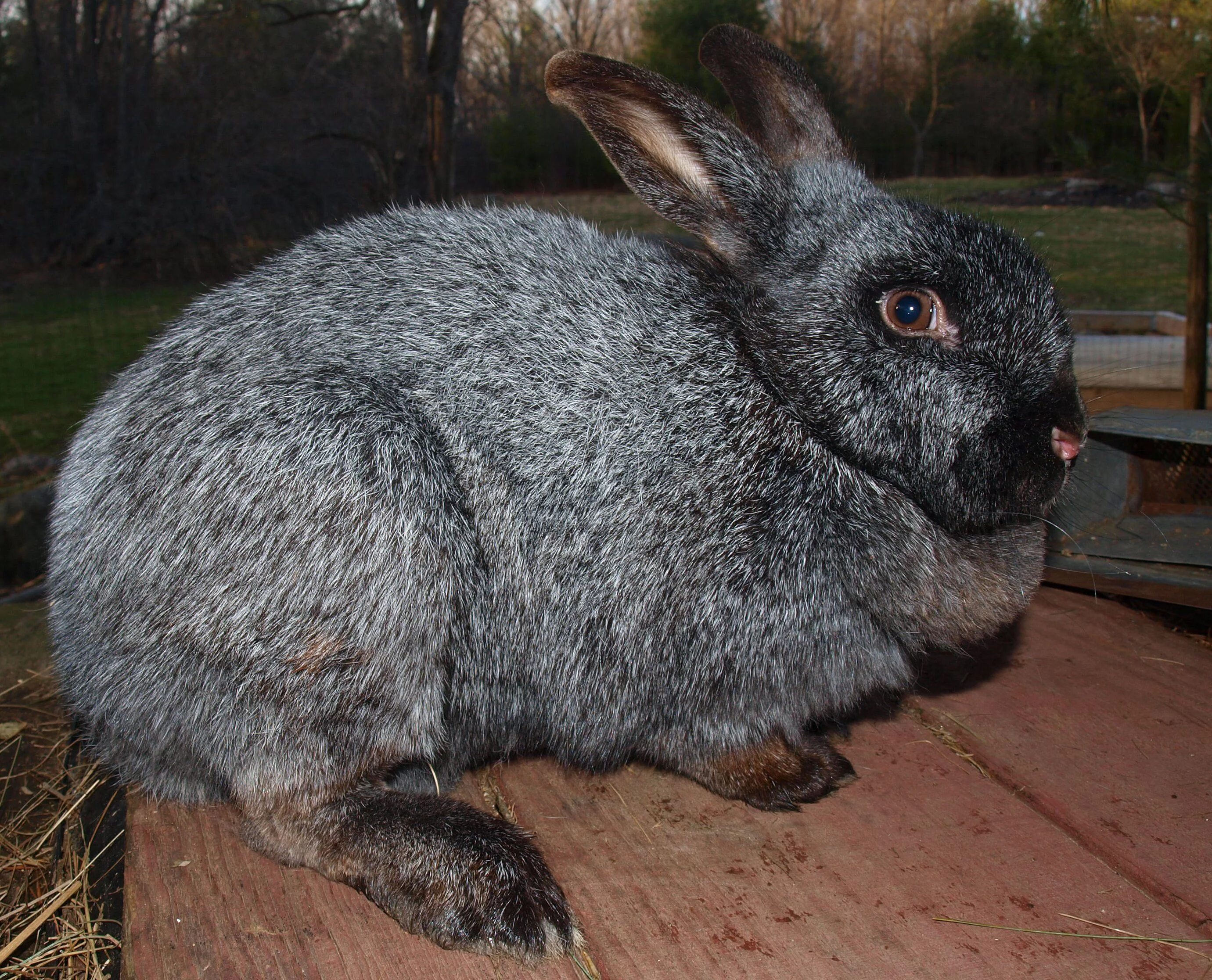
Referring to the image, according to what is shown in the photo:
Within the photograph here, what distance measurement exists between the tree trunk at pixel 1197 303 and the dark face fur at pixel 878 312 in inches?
107

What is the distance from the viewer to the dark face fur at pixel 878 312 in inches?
79.4

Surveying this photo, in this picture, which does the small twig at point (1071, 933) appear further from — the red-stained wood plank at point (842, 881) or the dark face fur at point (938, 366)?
the dark face fur at point (938, 366)

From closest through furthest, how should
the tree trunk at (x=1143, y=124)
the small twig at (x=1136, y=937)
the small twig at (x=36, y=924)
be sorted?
the small twig at (x=1136, y=937), the small twig at (x=36, y=924), the tree trunk at (x=1143, y=124)

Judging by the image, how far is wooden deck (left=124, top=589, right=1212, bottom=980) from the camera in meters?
1.71

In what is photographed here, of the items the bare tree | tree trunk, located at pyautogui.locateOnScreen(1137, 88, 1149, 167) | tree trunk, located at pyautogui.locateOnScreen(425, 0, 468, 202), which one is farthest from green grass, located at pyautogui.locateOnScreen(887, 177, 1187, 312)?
tree trunk, located at pyautogui.locateOnScreen(425, 0, 468, 202)

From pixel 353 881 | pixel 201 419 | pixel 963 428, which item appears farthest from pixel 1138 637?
pixel 201 419

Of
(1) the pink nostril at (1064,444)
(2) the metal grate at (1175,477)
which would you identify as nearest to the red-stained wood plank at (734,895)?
(1) the pink nostril at (1064,444)

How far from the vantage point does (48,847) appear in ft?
7.32

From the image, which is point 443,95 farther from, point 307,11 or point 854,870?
point 854,870

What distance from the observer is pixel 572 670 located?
210 cm

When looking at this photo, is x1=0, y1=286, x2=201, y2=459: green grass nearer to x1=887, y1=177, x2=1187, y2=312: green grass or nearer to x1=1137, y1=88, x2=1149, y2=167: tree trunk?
x1=887, y1=177, x2=1187, y2=312: green grass

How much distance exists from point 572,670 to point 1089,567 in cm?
175

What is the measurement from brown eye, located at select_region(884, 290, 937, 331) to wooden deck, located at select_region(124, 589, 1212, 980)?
1118mm

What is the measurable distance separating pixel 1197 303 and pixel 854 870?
3.76 meters
